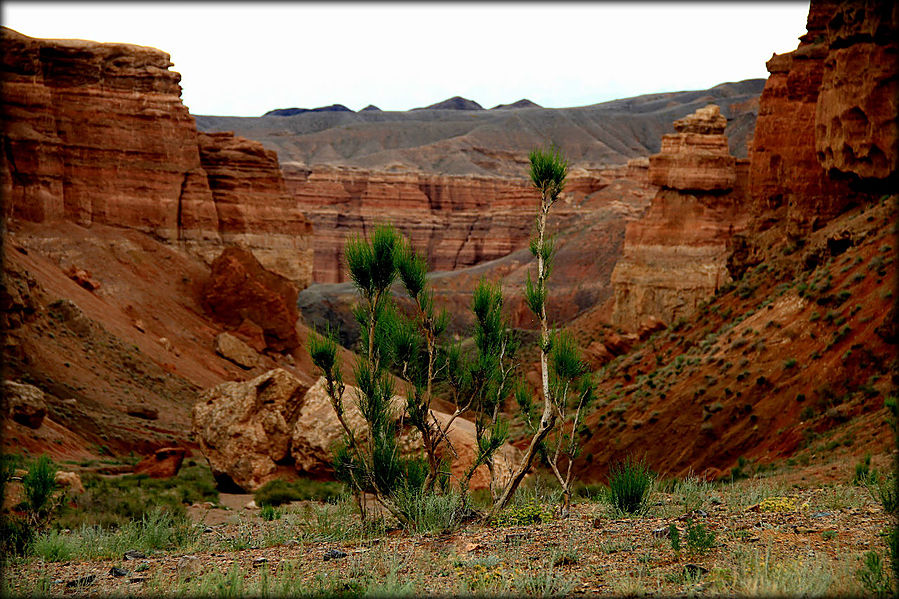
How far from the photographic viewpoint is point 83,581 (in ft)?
25.7

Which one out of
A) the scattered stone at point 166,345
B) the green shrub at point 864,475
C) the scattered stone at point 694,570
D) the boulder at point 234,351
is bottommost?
the boulder at point 234,351

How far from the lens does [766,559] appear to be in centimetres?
658

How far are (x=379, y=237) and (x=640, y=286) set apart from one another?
40220 millimetres

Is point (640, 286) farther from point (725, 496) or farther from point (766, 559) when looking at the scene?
point (766, 559)

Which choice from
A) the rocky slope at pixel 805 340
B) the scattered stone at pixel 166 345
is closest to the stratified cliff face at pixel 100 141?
the scattered stone at pixel 166 345

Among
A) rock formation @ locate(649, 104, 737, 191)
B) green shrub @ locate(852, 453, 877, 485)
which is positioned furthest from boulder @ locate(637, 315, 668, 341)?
green shrub @ locate(852, 453, 877, 485)

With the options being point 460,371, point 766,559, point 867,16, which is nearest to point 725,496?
point 460,371

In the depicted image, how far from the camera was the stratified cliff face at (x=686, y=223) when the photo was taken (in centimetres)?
4666

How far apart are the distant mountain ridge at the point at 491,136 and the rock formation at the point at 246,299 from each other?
96.0 metres

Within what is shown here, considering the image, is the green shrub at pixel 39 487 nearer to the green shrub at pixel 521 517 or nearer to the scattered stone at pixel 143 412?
the green shrub at pixel 521 517

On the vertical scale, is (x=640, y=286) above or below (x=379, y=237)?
below

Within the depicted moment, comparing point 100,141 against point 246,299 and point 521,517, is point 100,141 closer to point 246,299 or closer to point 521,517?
point 246,299

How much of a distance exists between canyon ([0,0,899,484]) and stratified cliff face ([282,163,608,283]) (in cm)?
4081

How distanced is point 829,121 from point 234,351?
25873 mm
